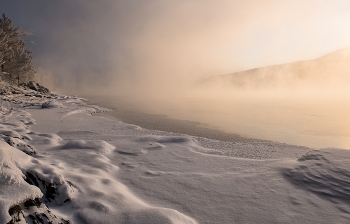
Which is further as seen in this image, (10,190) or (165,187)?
(165,187)

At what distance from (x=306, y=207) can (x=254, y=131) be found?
307 inches

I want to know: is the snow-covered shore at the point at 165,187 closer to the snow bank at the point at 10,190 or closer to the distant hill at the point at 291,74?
the snow bank at the point at 10,190

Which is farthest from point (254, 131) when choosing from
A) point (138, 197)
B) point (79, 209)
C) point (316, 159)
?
point (79, 209)

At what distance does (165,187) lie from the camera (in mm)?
3604

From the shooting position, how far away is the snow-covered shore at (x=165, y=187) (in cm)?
252

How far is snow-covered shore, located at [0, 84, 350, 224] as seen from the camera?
2.52 m

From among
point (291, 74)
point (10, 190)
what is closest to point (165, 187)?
point (10, 190)

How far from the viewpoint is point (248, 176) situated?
4012 mm

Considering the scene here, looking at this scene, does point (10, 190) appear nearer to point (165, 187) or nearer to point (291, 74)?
point (165, 187)

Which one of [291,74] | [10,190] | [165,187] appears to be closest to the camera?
[10,190]

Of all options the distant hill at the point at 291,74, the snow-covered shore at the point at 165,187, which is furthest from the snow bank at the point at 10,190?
the distant hill at the point at 291,74

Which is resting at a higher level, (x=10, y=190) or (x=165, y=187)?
(x=10, y=190)

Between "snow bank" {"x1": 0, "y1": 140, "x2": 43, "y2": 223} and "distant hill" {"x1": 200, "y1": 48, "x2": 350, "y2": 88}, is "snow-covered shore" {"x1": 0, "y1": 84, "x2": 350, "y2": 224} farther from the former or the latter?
"distant hill" {"x1": 200, "y1": 48, "x2": 350, "y2": 88}

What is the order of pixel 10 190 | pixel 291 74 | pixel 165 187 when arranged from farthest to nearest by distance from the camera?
pixel 291 74, pixel 165 187, pixel 10 190
